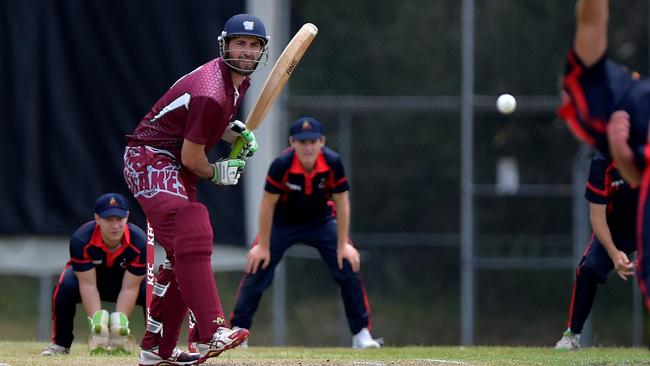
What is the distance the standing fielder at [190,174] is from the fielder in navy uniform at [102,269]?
263cm

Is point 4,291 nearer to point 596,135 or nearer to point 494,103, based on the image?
point 494,103

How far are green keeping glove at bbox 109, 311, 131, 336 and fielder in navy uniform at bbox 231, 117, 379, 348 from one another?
1.53m

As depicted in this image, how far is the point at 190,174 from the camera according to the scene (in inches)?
274

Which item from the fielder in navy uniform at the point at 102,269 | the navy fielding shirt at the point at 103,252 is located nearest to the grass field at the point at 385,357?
the fielder in navy uniform at the point at 102,269

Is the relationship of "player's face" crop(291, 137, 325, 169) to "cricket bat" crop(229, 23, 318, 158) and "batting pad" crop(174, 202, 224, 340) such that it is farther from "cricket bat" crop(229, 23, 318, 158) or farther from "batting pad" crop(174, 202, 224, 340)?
"batting pad" crop(174, 202, 224, 340)

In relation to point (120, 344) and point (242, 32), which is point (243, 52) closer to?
point (242, 32)

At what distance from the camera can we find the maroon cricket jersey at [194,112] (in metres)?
6.53

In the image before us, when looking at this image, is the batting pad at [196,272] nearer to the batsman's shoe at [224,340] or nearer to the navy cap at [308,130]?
the batsman's shoe at [224,340]

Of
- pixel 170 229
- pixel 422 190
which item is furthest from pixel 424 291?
pixel 170 229

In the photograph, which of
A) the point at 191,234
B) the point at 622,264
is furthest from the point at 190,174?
the point at 622,264

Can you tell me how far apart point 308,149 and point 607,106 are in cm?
474

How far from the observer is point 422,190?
1590 cm

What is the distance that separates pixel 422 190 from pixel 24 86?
4982 mm

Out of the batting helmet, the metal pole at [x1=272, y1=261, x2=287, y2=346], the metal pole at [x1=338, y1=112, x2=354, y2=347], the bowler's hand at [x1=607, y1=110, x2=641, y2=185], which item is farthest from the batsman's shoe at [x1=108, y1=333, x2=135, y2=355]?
the metal pole at [x1=338, y1=112, x2=354, y2=347]
